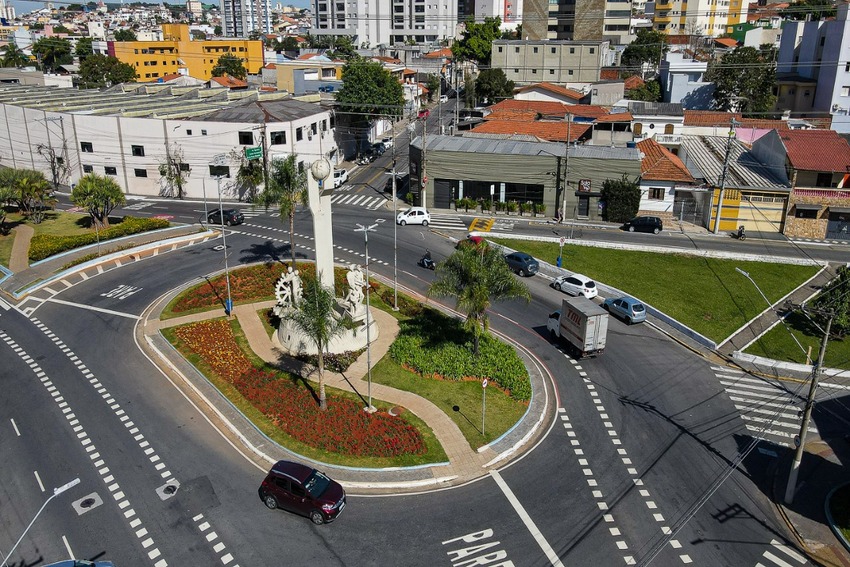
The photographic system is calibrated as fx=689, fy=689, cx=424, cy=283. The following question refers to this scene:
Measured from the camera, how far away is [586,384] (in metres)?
39.2

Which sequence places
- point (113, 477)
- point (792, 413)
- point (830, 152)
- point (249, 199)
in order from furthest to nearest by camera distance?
1. point (249, 199)
2. point (830, 152)
3. point (792, 413)
4. point (113, 477)

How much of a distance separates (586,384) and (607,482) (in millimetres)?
9255

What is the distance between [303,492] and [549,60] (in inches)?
4874

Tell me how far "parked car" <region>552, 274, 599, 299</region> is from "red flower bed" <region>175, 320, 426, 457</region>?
2198cm

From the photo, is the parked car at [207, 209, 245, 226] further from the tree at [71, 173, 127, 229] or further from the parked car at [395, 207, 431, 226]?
the parked car at [395, 207, 431, 226]

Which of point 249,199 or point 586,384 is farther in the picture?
point 249,199

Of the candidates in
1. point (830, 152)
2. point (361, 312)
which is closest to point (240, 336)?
point (361, 312)

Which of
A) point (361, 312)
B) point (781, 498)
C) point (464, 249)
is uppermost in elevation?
point (464, 249)

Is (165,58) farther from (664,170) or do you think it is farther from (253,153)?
(664,170)

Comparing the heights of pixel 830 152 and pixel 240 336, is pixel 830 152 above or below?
above

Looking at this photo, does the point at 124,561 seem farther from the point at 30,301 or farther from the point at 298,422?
the point at 30,301

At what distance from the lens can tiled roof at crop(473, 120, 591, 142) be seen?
84688 millimetres

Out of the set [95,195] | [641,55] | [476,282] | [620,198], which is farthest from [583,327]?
[641,55]

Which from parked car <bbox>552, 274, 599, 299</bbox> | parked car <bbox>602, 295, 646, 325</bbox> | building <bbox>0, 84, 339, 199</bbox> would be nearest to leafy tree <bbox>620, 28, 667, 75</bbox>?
building <bbox>0, 84, 339, 199</bbox>
